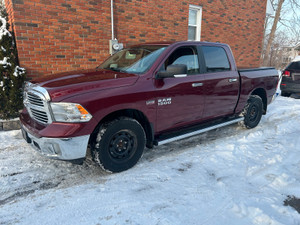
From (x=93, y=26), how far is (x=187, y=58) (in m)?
3.64

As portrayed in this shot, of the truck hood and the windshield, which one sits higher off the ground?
the windshield

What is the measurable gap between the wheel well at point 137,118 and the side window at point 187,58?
3.32 feet

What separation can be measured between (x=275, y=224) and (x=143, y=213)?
4.29ft

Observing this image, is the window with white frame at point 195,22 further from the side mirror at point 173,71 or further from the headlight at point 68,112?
the headlight at point 68,112

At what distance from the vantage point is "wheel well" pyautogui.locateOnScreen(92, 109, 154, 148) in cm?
293

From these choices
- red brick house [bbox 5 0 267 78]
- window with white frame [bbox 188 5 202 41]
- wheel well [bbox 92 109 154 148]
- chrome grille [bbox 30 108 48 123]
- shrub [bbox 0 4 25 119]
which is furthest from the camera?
window with white frame [bbox 188 5 202 41]

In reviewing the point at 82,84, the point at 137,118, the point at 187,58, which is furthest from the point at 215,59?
the point at 82,84

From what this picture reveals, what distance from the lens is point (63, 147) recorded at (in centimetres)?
253

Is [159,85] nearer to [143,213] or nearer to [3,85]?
[143,213]

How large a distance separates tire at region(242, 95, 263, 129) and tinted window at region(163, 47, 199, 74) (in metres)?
Result: 1.91

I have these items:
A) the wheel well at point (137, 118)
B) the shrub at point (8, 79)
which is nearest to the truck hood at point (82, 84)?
the wheel well at point (137, 118)

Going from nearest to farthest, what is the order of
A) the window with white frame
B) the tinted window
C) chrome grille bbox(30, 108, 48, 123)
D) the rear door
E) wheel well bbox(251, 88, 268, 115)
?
chrome grille bbox(30, 108, 48, 123), the tinted window, the rear door, wheel well bbox(251, 88, 268, 115), the window with white frame

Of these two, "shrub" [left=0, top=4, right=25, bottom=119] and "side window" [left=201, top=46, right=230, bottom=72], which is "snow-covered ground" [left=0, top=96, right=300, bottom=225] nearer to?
"shrub" [left=0, top=4, right=25, bottom=119]

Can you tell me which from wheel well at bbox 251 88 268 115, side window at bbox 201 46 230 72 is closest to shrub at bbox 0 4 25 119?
side window at bbox 201 46 230 72
